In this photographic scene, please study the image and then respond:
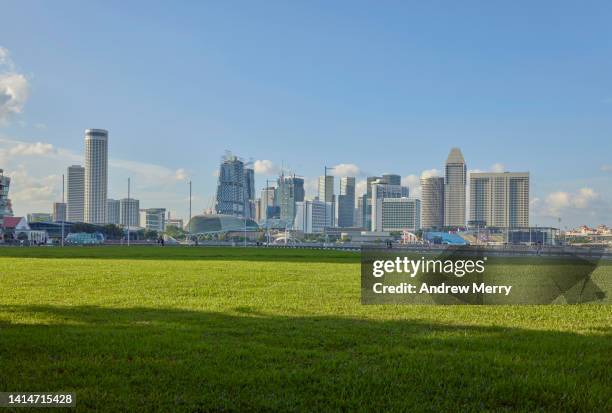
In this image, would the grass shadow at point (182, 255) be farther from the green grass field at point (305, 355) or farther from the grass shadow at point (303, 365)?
the grass shadow at point (303, 365)

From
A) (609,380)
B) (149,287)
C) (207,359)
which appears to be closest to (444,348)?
(609,380)

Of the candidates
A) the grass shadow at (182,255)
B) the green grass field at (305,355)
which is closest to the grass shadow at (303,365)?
the green grass field at (305,355)

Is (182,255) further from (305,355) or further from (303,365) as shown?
(303,365)

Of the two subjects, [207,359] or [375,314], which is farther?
[375,314]

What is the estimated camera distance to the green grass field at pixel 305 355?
6871mm

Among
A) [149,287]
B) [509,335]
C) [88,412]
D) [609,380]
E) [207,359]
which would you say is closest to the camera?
[88,412]

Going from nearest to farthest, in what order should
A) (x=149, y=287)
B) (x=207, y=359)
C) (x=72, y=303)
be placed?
1. (x=207, y=359)
2. (x=72, y=303)
3. (x=149, y=287)

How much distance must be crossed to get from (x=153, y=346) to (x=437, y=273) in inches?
326

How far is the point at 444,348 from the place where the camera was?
9617mm

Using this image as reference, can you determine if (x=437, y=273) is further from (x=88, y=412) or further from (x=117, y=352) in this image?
(x=88, y=412)

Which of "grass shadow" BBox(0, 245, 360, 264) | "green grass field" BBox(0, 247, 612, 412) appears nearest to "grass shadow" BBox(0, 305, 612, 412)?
"green grass field" BBox(0, 247, 612, 412)

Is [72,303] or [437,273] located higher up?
[437,273]

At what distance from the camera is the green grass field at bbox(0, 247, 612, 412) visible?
271 inches

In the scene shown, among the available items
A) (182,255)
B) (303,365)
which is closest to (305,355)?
(303,365)
